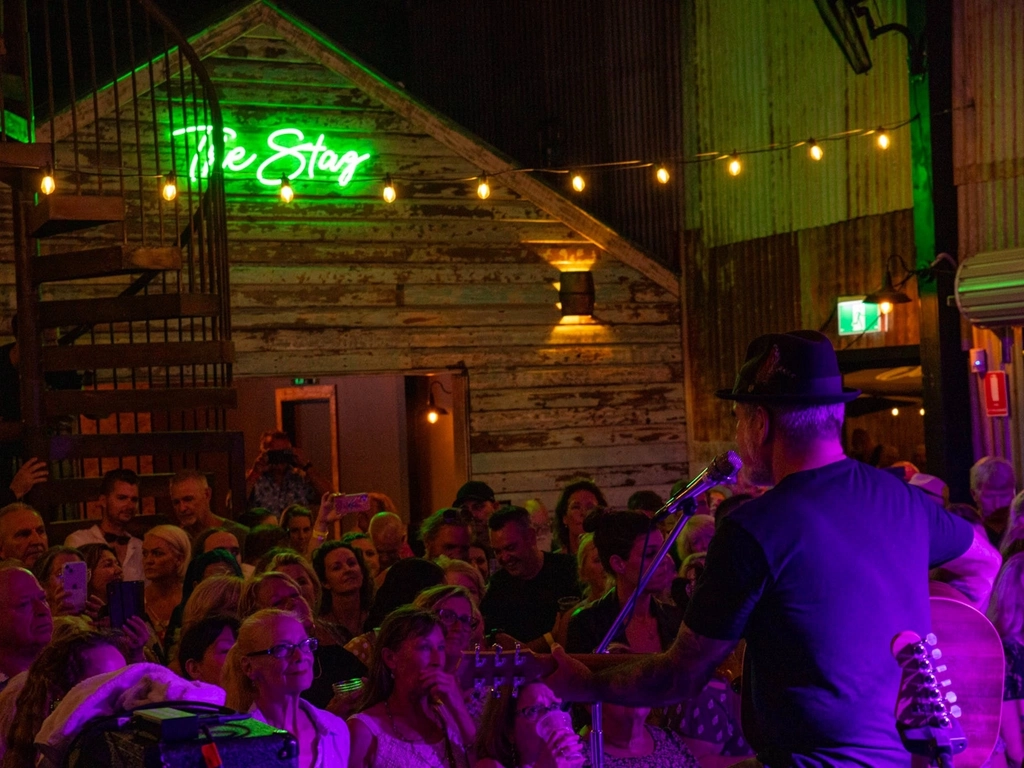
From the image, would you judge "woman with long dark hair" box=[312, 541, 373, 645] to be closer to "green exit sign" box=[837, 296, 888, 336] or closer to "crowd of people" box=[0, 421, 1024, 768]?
"crowd of people" box=[0, 421, 1024, 768]

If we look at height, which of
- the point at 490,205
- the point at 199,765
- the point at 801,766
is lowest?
the point at 801,766

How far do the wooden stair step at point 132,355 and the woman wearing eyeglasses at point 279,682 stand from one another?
475 centimetres

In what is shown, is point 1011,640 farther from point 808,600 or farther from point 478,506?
point 478,506

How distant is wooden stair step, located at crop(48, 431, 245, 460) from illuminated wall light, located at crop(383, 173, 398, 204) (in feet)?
10.3

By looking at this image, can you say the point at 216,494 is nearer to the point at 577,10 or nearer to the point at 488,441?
the point at 488,441

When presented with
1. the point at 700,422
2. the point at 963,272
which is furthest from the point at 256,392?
the point at 963,272

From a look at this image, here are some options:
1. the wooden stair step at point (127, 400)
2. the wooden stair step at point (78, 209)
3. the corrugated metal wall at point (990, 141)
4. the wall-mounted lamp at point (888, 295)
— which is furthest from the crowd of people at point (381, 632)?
the wall-mounted lamp at point (888, 295)

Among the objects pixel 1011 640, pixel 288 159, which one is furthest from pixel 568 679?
pixel 288 159

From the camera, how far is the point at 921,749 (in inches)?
A: 103

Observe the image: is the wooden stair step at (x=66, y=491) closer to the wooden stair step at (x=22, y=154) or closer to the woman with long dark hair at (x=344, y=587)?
the wooden stair step at (x=22, y=154)

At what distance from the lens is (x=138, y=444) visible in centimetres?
880

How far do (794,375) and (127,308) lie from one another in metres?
6.35

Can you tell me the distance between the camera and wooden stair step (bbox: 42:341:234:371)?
854 centimetres

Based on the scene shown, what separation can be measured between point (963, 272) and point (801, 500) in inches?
343
